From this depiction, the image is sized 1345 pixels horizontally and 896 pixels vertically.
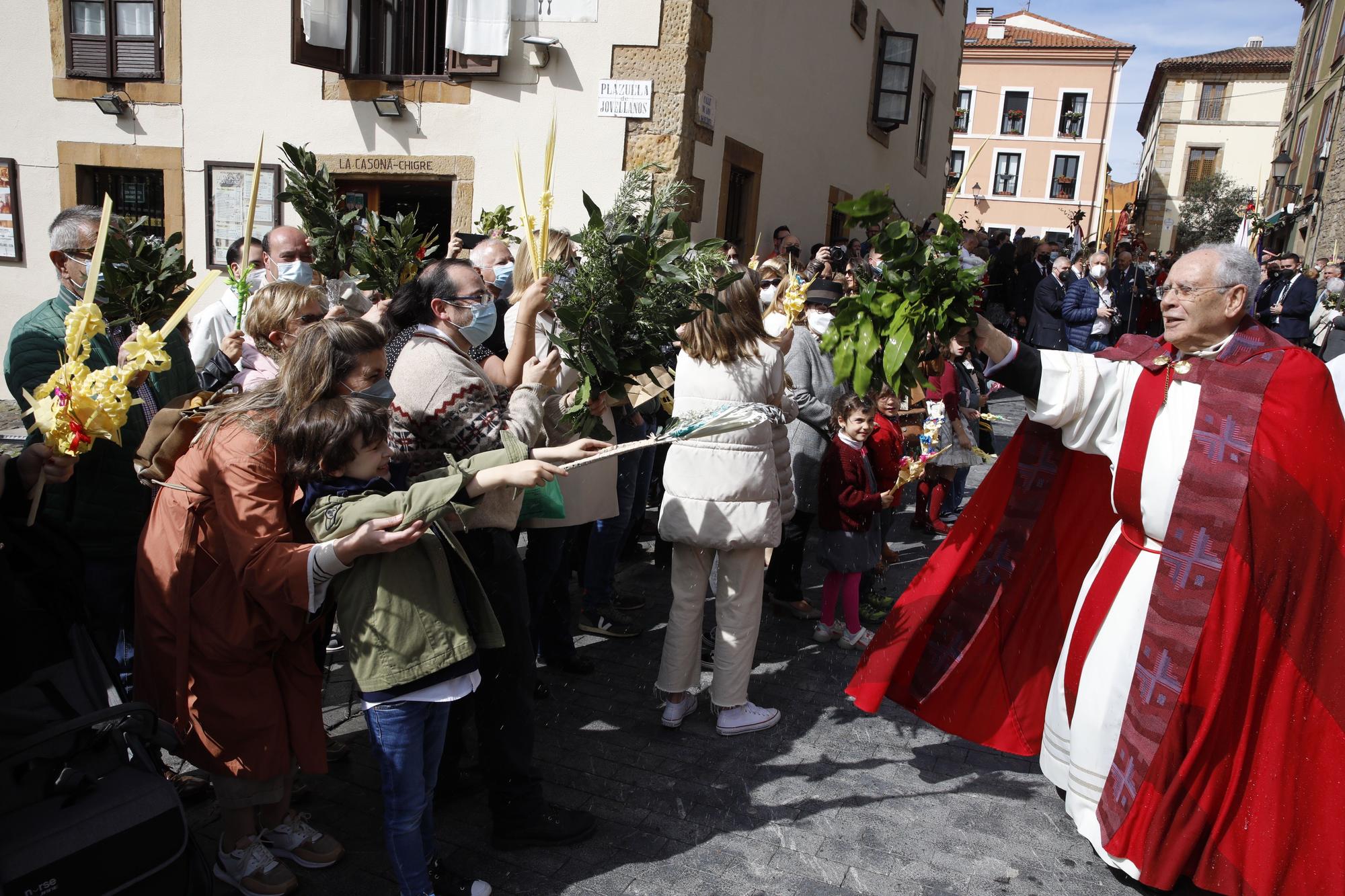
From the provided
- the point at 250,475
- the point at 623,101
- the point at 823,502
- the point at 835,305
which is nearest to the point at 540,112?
the point at 623,101

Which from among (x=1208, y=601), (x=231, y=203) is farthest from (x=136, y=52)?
(x=1208, y=601)

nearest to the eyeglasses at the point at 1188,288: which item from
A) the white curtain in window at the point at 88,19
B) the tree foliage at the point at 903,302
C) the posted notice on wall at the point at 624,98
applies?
the tree foliage at the point at 903,302

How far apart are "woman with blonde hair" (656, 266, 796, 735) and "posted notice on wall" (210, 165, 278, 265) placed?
7371 mm

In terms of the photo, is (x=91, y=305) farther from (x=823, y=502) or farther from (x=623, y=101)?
(x=623, y=101)

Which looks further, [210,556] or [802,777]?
[802,777]

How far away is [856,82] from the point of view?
14.6 m

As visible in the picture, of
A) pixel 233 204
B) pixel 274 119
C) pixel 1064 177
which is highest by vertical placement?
pixel 1064 177

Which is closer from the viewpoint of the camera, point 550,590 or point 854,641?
point 550,590

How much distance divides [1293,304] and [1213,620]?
12.8 metres

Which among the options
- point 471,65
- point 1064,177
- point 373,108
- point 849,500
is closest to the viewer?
point 849,500

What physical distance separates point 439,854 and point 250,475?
1.38 meters

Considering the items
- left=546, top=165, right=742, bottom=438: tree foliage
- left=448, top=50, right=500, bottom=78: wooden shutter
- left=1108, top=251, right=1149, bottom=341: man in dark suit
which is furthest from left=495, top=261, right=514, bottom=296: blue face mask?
left=1108, top=251, right=1149, bottom=341: man in dark suit

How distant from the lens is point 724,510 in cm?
386

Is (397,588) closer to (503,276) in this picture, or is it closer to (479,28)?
(503,276)
